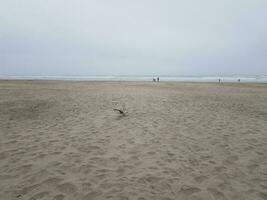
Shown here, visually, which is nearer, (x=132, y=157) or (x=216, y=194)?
(x=216, y=194)

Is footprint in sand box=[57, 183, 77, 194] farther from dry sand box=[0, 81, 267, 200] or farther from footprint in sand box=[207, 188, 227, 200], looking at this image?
footprint in sand box=[207, 188, 227, 200]

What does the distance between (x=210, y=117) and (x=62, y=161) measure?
754 centimetres

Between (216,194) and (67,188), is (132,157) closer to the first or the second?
(67,188)

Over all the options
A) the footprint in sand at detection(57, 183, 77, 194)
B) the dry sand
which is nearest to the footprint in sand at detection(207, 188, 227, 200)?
the dry sand

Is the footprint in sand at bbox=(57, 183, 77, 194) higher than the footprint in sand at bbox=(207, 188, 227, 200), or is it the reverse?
the footprint in sand at bbox=(57, 183, 77, 194)

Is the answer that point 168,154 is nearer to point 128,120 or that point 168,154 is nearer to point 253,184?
point 253,184

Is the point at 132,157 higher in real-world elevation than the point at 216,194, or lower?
higher

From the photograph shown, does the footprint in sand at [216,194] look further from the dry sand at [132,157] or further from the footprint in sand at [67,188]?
the footprint in sand at [67,188]

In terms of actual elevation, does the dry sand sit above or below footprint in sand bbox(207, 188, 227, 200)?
above

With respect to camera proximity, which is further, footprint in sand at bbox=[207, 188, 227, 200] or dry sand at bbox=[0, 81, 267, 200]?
dry sand at bbox=[0, 81, 267, 200]

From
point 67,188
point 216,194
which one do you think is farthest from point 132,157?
point 216,194

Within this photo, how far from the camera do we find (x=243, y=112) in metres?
12.0

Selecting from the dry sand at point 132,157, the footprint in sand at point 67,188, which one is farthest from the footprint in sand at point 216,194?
the footprint in sand at point 67,188

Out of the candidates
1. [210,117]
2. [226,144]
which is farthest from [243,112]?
[226,144]
